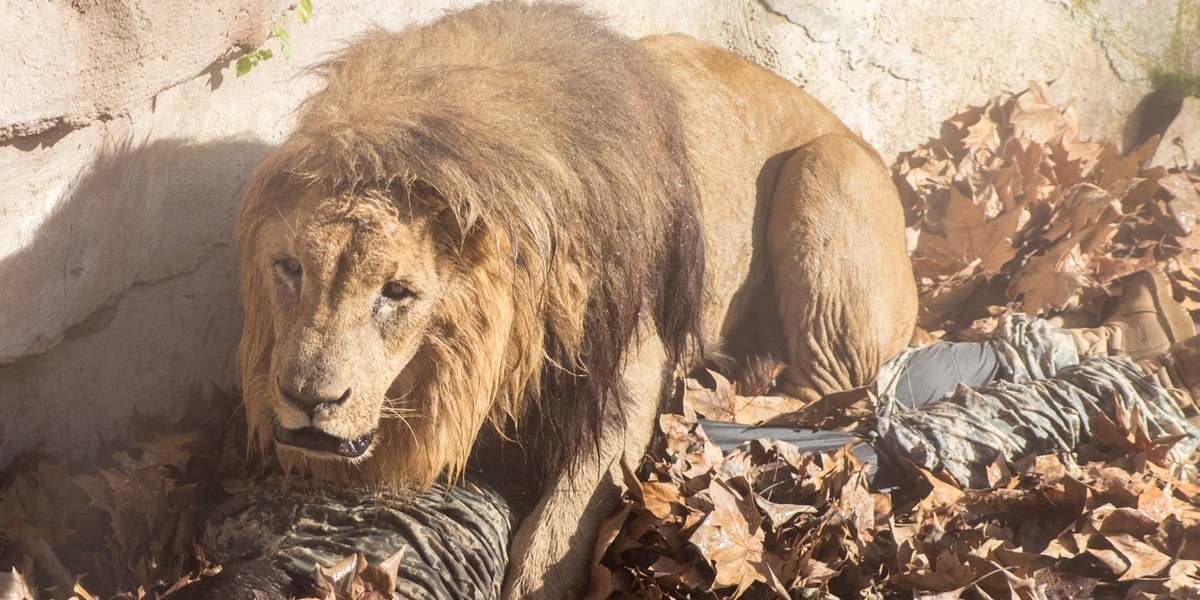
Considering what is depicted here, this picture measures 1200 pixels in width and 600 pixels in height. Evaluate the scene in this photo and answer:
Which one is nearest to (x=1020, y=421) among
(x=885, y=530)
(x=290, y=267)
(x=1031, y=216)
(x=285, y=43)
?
(x=885, y=530)

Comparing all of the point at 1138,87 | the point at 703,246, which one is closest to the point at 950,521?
the point at 703,246

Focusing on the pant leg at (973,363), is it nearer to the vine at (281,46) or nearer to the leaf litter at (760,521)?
the leaf litter at (760,521)

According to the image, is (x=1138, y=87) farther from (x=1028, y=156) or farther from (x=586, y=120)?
(x=586, y=120)

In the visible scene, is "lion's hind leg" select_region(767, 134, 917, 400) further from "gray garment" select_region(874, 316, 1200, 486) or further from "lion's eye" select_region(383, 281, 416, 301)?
"lion's eye" select_region(383, 281, 416, 301)

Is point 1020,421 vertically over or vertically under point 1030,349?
under

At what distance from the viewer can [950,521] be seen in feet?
11.6

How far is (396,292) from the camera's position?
2.92 metres

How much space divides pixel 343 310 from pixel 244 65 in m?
1.32

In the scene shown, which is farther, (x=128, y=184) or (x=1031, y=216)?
(x=1031, y=216)

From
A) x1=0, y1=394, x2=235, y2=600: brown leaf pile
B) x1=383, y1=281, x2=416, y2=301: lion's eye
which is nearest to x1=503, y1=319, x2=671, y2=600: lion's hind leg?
x1=383, y1=281, x2=416, y2=301: lion's eye

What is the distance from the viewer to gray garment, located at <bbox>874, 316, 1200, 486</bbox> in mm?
3879

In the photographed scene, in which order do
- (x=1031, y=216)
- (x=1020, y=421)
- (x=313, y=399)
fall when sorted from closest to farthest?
1. (x=313, y=399)
2. (x=1020, y=421)
3. (x=1031, y=216)

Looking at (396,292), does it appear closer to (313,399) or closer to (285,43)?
(313,399)

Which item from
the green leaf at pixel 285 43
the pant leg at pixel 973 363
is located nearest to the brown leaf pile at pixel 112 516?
the green leaf at pixel 285 43
